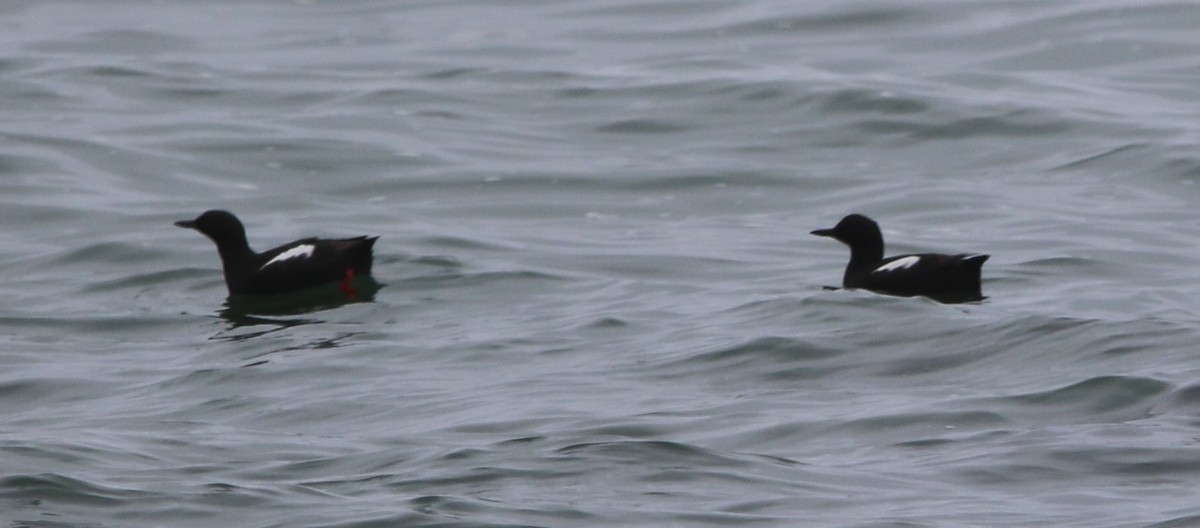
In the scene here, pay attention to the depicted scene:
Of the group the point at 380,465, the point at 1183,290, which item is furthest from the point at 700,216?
the point at 380,465

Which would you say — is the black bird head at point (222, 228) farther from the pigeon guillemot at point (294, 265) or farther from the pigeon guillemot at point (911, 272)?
the pigeon guillemot at point (911, 272)

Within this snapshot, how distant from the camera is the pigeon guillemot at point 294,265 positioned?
44.9 ft

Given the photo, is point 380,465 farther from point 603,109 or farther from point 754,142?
point 603,109

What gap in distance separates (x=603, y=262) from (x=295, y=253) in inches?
79.6

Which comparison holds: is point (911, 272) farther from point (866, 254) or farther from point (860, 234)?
point (860, 234)

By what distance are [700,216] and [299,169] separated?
3752mm

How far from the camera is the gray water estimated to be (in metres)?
7.85

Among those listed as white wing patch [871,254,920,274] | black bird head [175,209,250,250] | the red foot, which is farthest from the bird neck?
black bird head [175,209,250,250]

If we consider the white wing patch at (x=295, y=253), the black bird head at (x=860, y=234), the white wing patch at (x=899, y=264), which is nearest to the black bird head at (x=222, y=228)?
the white wing patch at (x=295, y=253)

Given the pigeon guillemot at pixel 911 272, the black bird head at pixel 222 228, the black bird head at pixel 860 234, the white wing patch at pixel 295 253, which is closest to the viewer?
the pigeon guillemot at pixel 911 272

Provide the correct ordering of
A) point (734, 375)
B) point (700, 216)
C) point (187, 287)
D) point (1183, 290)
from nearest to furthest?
point (734, 375)
point (1183, 290)
point (187, 287)
point (700, 216)

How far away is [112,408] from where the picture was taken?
10.1 meters

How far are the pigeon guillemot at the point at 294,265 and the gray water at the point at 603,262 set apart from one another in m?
0.24

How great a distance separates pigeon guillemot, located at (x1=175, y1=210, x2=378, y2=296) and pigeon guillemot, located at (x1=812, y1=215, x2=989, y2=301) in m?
2.97
